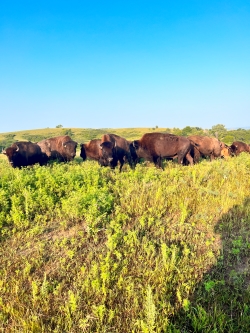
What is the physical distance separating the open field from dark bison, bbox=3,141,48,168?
275 inches

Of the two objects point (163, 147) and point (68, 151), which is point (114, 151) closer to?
point (163, 147)

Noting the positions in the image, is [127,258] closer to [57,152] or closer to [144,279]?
[144,279]

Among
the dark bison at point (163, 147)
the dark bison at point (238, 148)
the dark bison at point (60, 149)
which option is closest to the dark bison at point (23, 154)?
the dark bison at point (60, 149)

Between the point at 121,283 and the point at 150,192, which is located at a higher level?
the point at 150,192

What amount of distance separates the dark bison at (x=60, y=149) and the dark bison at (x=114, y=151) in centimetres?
267

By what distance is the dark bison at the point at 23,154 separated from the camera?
12398 mm

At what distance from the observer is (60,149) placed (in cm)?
1510

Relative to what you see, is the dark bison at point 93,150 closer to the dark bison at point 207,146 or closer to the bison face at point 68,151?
the bison face at point 68,151

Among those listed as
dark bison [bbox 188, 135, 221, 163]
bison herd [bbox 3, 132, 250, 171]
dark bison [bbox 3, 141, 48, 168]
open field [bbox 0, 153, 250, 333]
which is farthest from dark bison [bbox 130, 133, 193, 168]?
open field [bbox 0, 153, 250, 333]

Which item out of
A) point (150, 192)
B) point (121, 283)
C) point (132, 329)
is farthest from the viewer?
point (150, 192)

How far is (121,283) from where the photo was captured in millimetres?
3045

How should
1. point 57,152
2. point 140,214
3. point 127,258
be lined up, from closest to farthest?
point 127,258 → point 140,214 → point 57,152

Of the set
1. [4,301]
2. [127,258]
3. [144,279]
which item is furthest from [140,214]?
[4,301]

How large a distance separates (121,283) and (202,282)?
3.38 feet
